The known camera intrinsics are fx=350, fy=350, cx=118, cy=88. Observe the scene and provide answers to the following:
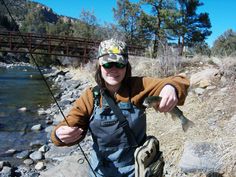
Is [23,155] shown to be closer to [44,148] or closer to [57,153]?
[44,148]

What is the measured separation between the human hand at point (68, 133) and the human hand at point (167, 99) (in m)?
0.58

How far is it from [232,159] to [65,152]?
355 centimetres

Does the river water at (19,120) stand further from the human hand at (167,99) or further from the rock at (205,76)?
the human hand at (167,99)

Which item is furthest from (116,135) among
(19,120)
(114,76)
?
Result: (19,120)

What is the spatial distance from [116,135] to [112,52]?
55 centimetres

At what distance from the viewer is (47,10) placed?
19875 centimetres

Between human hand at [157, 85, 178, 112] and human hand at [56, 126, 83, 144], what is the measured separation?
0.58 metres

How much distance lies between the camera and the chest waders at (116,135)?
2293 mm

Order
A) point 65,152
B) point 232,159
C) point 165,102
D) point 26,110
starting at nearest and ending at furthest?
point 165,102 < point 232,159 < point 65,152 < point 26,110

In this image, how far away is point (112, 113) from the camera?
2.29 metres

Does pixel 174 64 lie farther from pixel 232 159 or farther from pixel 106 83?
pixel 106 83

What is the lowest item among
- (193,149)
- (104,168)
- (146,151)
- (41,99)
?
(41,99)

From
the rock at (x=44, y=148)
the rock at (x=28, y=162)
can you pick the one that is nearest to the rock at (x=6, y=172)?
the rock at (x=28, y=162)

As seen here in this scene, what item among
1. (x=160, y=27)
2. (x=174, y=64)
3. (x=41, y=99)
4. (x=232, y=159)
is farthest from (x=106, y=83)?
(x=160, y=27)
